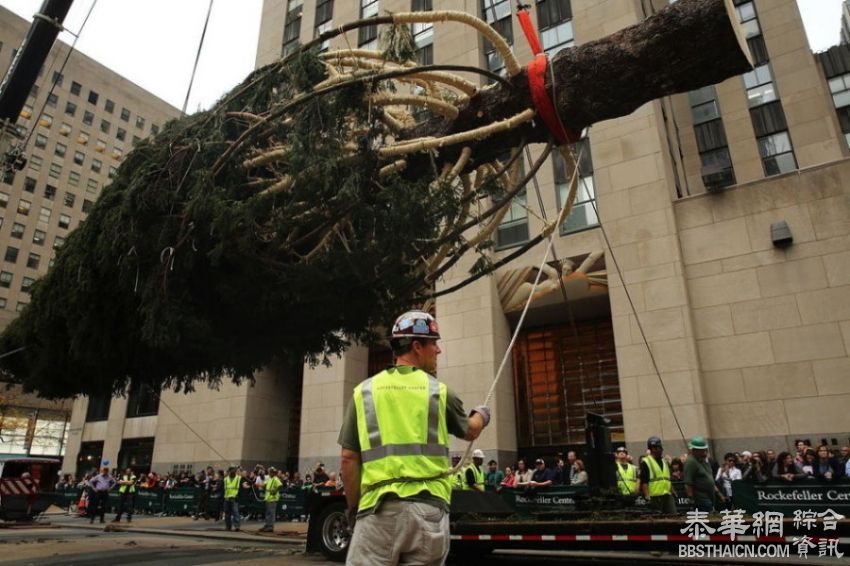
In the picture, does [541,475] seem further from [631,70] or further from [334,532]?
[631,70]

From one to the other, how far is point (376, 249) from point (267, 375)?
22.7 m

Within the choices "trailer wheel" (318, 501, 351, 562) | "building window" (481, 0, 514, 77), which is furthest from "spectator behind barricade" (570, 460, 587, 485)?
"building window" (481, 0, 514, 77)

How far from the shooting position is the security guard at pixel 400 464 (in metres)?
2.59

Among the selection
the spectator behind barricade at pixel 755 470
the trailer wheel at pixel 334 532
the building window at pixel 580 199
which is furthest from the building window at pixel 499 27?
the trailer wheel at pixel 334 532

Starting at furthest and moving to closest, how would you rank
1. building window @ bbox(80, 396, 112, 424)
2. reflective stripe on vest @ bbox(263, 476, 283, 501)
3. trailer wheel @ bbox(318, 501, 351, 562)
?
building window @ bbox(80, 396, 112, 424) < reflective stripe on vest @ bbox(263, 476, 283, 501) < trailer wheel @ bbox(318, 501, 351, 562)

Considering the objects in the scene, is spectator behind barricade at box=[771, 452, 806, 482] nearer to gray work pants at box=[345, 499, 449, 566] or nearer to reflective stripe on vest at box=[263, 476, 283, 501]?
gray work pants at box=[345, 499, 449, 566]

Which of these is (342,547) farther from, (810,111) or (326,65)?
(810,111)

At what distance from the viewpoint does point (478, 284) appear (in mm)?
21609

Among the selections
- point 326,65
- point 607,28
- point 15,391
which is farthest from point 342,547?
point 15,391

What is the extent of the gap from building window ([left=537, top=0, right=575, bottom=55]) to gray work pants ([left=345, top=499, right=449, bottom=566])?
23892 mm

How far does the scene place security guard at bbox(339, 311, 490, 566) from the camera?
2592 mm

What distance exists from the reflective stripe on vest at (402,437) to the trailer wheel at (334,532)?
6426mm

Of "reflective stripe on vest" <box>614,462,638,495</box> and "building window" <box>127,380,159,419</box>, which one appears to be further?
"building window" <box>127,380,159,419</box>

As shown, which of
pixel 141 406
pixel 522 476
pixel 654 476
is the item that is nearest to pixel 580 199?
pixel 522 476
